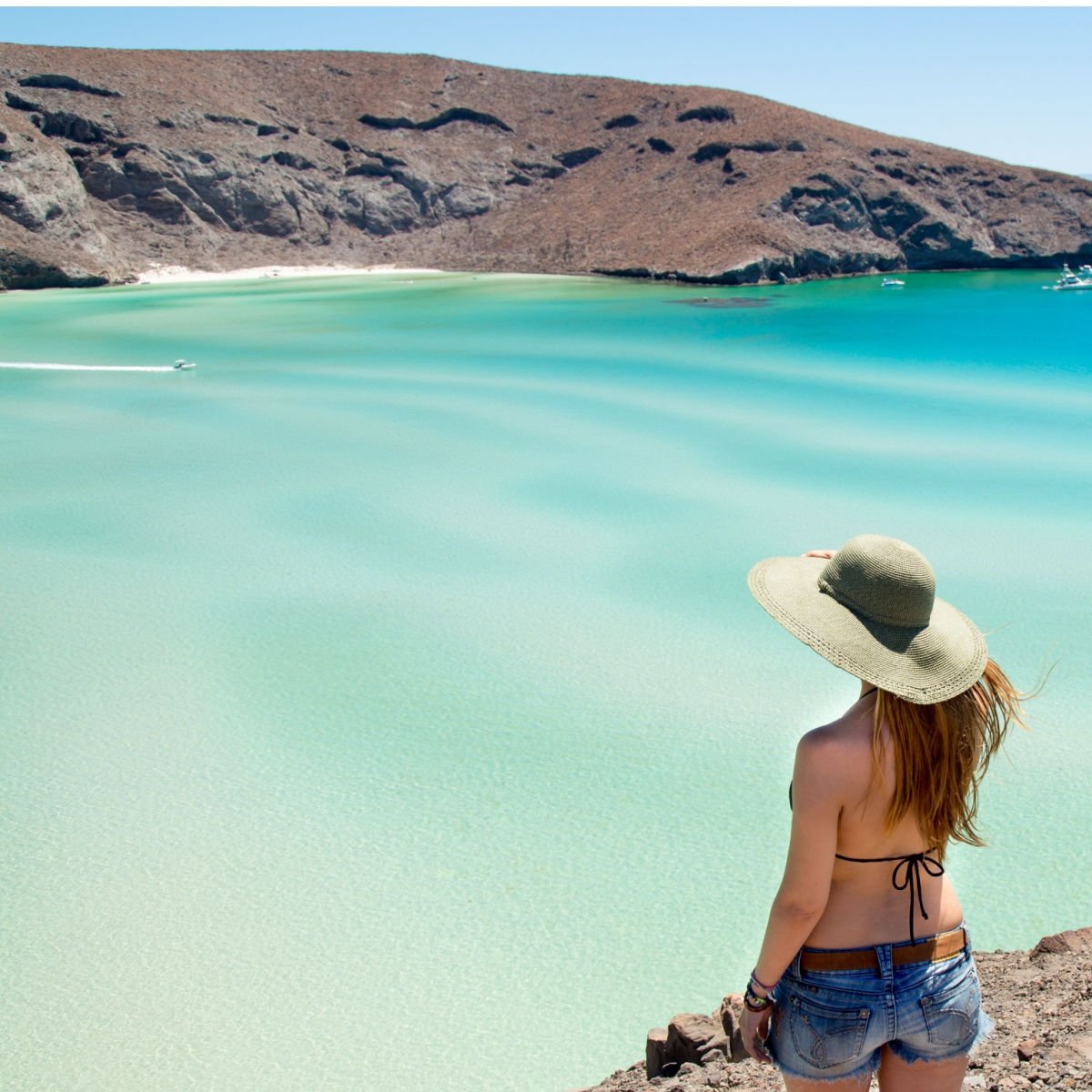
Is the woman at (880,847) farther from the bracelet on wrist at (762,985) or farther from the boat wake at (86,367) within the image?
the boat wake at (86,367)

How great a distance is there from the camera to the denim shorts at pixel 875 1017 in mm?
2020

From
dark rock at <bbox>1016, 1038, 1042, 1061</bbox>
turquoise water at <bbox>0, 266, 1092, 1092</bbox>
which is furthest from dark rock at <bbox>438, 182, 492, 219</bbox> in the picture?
dark rock at <bbox>1016, 1038, 1042, 1061</bbox>

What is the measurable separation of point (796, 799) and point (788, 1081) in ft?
1.86

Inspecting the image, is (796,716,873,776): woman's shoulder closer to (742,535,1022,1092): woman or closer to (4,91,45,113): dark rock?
(742,535,1022,1092): woman

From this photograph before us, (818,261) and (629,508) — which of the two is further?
(818,261)

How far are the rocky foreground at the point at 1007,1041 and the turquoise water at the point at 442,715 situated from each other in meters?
0.73

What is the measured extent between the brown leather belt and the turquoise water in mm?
2317

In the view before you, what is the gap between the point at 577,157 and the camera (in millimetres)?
63844

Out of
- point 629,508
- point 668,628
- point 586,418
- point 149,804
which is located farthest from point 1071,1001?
point 586,418

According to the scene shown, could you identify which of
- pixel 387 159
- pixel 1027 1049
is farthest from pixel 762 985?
pixel 387 159

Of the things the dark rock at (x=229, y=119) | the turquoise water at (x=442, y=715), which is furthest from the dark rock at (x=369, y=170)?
the turquoise water at (x=442, y=715)

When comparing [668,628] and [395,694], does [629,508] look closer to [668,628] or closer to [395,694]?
[668,628]

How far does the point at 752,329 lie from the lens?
28.7 m

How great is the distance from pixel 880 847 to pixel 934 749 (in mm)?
209
